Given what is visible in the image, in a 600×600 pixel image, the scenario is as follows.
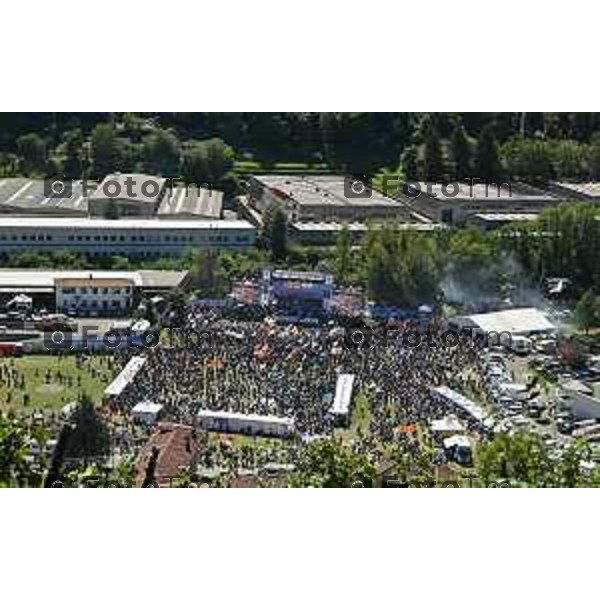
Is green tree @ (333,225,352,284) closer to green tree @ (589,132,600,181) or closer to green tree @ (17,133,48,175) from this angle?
green tree @ (589,132,600,181)

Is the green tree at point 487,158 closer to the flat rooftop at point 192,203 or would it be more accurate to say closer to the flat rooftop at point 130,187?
the flat rooftop at point 192,203

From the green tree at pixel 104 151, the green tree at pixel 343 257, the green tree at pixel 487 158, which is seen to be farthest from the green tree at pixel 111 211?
the green tree at pixel 487 158

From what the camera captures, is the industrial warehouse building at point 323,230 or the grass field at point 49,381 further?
the industrial warehouse building at point 323,230

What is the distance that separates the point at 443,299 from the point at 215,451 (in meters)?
3.35

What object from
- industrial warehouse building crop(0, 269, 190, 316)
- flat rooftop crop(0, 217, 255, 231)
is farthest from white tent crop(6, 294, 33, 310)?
flat rooftop crop(0, 217, 255, 231)

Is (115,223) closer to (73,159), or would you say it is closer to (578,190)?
(73,159)

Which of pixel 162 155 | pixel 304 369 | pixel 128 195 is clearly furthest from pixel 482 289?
pixel 162 155

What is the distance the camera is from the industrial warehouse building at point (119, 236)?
930cm

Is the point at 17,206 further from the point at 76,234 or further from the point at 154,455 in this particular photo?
the point at 154,455

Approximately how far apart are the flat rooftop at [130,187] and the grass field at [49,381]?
314 cm

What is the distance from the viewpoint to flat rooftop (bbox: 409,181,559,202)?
10.5m

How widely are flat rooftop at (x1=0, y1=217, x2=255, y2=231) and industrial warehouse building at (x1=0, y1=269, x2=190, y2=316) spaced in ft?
3.08

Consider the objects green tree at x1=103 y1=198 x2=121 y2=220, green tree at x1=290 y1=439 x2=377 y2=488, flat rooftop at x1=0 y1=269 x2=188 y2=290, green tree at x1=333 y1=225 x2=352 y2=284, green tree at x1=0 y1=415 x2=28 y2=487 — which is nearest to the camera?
green tree at x1=0 y1=415 x2=28 y2=487

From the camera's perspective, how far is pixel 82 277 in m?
8.30
